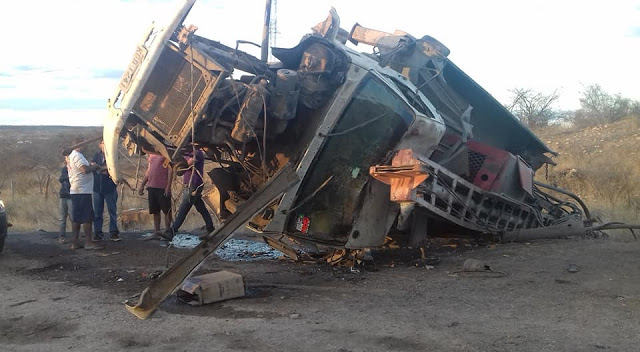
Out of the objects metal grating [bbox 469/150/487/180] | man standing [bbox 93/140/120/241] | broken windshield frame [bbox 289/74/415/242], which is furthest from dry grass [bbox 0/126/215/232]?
metal grating [bbox 469/150/487/180]

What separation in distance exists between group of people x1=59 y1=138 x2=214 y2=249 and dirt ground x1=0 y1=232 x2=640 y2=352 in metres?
0.79

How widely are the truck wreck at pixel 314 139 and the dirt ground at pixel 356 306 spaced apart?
0.50 m

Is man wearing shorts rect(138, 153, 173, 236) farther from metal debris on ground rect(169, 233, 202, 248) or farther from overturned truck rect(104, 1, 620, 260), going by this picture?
overturned truck rect(104, 1, 620, 260)

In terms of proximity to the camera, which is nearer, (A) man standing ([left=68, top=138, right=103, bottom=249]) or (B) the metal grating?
(B) the metal grating

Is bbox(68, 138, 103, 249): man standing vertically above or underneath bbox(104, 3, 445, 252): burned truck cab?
underneath

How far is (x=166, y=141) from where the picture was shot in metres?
6.17

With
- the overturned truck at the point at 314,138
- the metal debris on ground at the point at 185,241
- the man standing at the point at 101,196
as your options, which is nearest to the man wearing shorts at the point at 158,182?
the metal debris on ground at the point at 185,241

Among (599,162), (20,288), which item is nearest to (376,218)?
(20,288)

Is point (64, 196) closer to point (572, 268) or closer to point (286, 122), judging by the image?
point (286, 122)

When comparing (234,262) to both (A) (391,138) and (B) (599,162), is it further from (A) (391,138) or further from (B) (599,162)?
(B) (599,162)

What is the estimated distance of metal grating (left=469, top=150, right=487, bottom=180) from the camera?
328 inches

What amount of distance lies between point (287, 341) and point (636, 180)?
14078 millimetres

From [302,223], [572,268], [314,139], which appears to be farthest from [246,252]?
[572,268]

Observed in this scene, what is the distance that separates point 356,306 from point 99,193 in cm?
594
